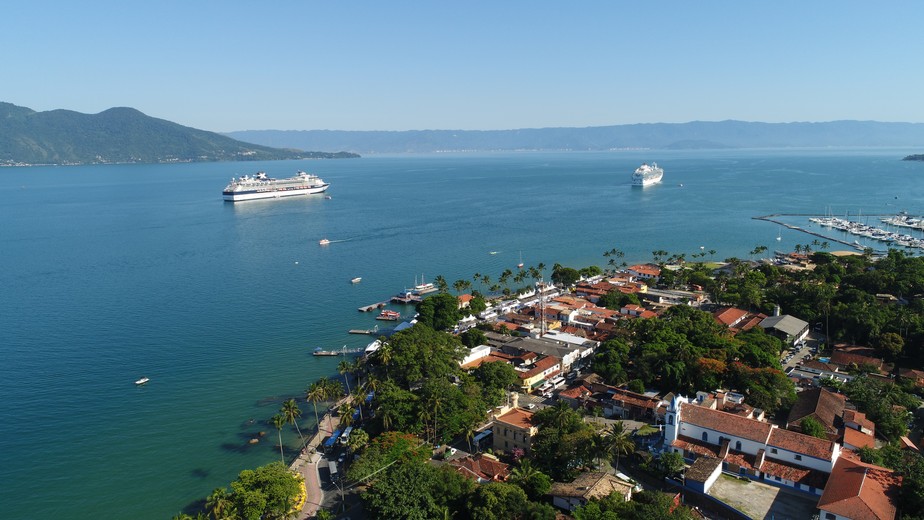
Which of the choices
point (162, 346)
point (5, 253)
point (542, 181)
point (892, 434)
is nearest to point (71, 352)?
point (162, 346)

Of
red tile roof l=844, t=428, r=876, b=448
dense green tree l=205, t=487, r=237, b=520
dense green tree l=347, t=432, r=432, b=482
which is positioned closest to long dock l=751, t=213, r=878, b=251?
red tile roof l=844, t=428, r=876, b=448

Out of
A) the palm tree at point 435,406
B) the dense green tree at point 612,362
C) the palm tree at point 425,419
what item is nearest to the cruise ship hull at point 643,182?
the dense green tree at point 612,362

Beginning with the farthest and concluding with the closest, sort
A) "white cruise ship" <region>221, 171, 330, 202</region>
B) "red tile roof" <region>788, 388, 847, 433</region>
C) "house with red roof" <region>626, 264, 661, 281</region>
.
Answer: "white cruise ship" <region>221, 171, 330, 202</region> → "house with red roof" <region>626, 264, 661, 281</region> → "red tile roof" <region>788, 388, 847, 433</region>

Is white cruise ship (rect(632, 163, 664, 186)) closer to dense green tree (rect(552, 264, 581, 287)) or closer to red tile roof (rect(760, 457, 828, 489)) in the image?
dense green tree (rect(552, 264, 581, 287))

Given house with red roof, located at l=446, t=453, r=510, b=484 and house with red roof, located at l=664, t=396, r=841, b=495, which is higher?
house with red roof, located at l=664, t=396, r=841, b=495

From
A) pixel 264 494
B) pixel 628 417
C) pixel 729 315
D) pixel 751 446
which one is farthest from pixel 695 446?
pixel 729 315

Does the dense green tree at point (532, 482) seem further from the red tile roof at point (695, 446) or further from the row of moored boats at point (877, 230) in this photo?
the row of moored boats at point (877, 230)
